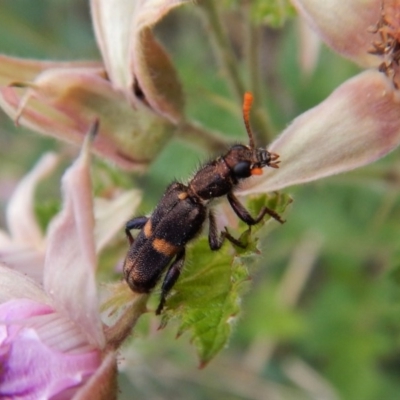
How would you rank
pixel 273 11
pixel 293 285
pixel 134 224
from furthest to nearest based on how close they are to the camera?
pixel 293 285
pixel 273 11
pixel 134 224

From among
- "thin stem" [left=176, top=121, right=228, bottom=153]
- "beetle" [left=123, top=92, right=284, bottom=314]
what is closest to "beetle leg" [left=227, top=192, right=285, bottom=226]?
"beetle" [left=123, top=92, right=284, bottom=314]

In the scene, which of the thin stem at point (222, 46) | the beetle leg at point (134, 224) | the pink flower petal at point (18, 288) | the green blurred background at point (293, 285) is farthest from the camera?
the green blurred background at point (293, 285)

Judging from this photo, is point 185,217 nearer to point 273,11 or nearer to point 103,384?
point 103,384

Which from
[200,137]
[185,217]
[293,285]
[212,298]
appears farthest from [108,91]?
[293,285]

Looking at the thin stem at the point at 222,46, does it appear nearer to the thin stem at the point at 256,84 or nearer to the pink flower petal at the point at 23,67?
the thin stem at the point at 256,84

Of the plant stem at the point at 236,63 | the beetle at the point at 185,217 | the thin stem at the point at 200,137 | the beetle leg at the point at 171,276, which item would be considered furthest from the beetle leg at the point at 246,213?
the plant stem at the point at 236,63

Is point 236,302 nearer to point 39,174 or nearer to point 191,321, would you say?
point 191,321
